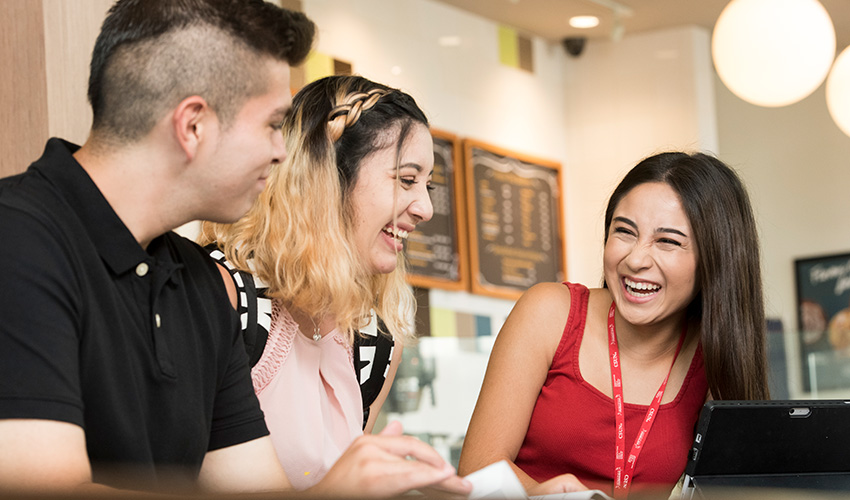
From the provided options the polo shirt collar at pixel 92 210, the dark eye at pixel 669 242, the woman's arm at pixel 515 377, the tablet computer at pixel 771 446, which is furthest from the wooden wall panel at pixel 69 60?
the tablet computer at pixel 771 446

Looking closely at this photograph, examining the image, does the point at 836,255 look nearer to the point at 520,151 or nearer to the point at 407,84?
the point at 520,151

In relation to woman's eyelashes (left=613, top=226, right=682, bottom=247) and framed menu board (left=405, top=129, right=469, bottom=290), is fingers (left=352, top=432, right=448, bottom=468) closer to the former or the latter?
woman's eyelashes (left=613, top=226, right=682, bottom=247)

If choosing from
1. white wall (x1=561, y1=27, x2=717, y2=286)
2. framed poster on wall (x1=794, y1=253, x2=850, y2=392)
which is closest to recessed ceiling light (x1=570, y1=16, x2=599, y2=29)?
white wall (x1=561, y1=27, x2=717, y2=286)

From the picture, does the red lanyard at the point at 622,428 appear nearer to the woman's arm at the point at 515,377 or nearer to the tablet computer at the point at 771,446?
the woman's arm at the point at 515,377

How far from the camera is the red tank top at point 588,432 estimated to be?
2.07 m

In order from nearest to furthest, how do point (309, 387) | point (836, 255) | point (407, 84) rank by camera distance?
point (309, 387) → point (407, 84) → point (836, 255)

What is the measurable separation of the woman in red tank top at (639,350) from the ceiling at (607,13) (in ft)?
11.0

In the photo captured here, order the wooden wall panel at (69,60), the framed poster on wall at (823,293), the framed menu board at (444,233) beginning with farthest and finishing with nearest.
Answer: the framed poster on wall at (823,293)
the framed menu board at (444,233)
the wooden wall panel at (69,60)

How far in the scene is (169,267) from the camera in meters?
1.29

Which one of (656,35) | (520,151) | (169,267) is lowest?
(169,267)

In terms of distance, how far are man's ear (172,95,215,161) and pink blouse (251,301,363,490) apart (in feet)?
2.16

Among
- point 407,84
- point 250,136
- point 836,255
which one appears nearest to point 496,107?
point 407,84

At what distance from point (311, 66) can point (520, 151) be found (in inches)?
60.8

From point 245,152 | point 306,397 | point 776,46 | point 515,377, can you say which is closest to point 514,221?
point 776,46
